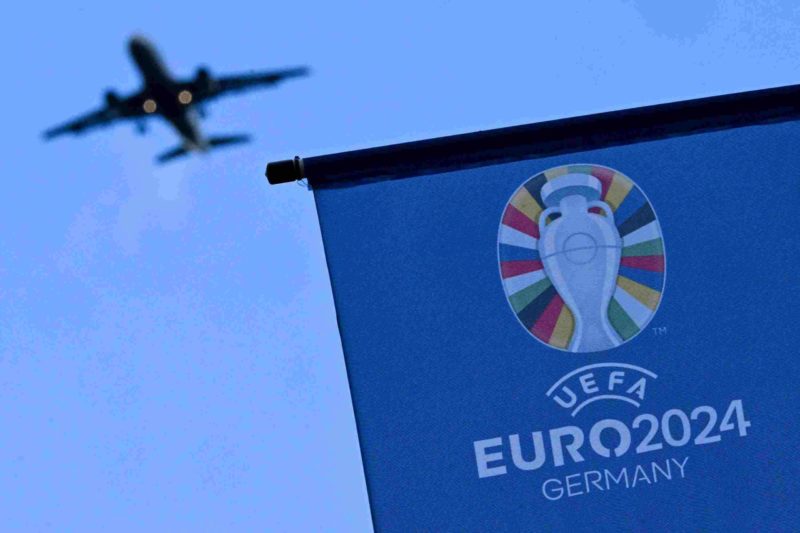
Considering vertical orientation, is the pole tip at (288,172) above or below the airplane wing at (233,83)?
below

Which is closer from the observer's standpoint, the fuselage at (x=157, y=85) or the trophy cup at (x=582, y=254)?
the trophy cup at (x=582, y=254)

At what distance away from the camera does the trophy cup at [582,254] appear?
26.0 feet

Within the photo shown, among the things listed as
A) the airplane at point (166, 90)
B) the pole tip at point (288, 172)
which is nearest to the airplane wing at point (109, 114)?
the airplane at point (166, 90)

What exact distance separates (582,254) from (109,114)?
45466 millimetres

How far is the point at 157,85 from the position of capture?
49656 mm

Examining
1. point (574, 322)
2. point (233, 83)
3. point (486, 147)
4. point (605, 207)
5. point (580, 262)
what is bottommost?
point (574, 322)

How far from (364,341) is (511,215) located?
1123mm

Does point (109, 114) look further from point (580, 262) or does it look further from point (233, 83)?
point (580, 262)

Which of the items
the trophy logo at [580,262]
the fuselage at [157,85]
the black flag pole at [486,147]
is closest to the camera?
the trophy logo at [580,262]

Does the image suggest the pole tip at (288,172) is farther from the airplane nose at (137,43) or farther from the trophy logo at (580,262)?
the airplane nose at (137,43)

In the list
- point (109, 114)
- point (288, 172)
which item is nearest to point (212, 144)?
point (109, 114)

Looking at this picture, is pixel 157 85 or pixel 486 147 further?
pixel 157 85

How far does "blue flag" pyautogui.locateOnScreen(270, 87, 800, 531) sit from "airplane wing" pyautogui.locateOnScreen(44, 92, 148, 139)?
4337 centimetres

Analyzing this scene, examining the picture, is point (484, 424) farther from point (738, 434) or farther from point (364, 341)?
point (738, 434)
